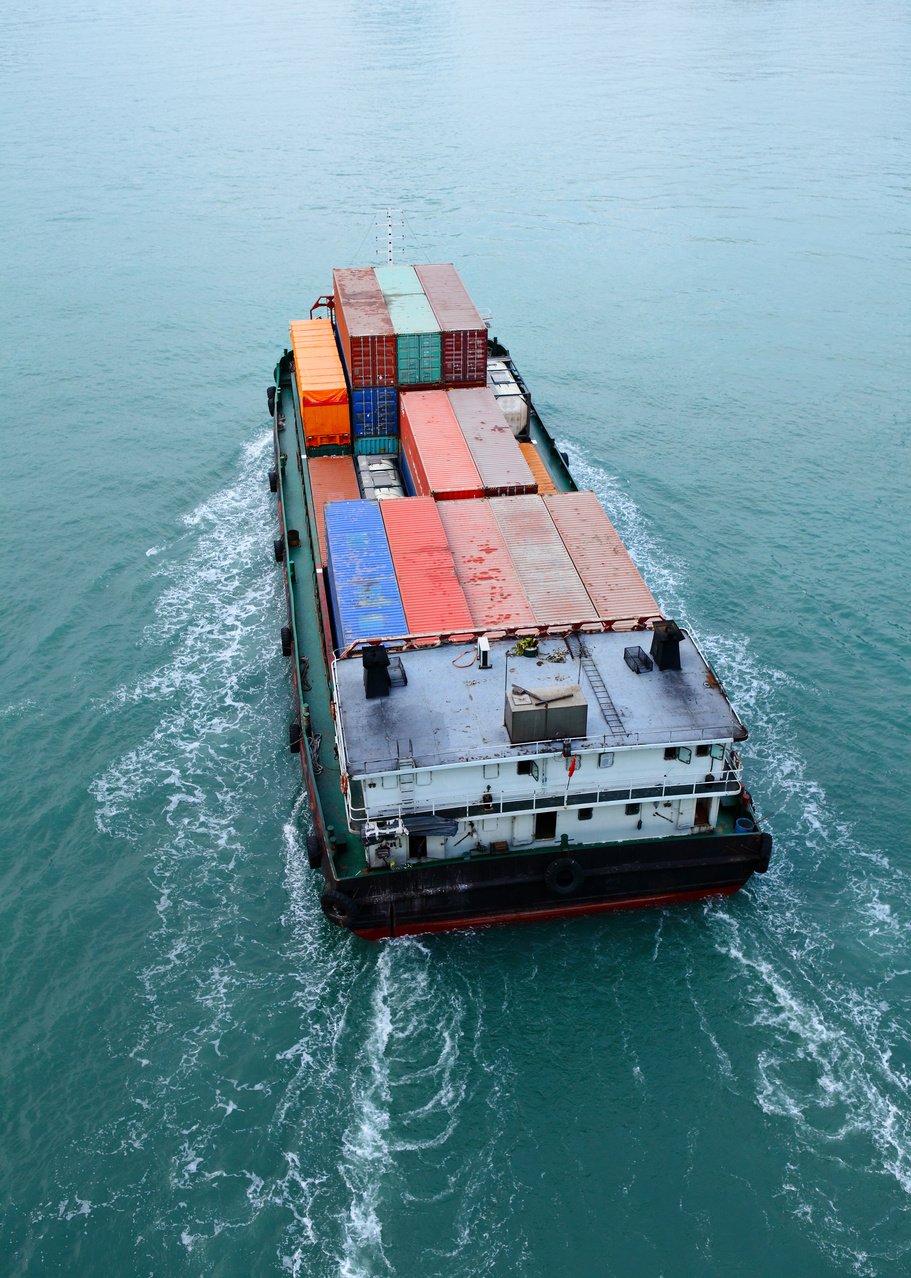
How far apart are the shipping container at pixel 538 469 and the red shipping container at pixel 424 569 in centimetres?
844

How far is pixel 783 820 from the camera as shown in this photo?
3828 centimetres

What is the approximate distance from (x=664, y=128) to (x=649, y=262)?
39915mm

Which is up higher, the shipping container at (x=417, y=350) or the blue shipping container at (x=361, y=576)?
the shipping container at (x=417, y=350)

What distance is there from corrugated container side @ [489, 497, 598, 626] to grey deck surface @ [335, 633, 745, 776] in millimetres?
1991

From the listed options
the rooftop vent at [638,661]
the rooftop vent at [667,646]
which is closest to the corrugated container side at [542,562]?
the rooftop vent at [638,661]

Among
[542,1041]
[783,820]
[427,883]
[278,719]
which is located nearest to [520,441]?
[278,719]

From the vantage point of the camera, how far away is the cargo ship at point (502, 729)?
31.7m

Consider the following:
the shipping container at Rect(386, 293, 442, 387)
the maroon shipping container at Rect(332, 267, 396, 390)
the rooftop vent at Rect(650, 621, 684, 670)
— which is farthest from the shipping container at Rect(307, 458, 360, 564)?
the rooftop vent at Rect(650, 621, 684, 670)

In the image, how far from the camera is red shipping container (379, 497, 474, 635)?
36.3m

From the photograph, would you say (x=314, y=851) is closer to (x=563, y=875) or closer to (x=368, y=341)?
(x=563, y=875)

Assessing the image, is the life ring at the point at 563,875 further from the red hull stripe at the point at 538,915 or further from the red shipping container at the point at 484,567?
the red shipping container at the point at 484,567

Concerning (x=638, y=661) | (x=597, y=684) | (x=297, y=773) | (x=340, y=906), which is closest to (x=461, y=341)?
(x=297, y=773)

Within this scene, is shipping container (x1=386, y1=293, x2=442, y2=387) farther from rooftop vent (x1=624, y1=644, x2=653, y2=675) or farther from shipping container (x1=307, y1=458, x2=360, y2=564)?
rooftop vent (x1=624, y1=644, x2=653, y2=675)

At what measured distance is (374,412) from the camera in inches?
2095
